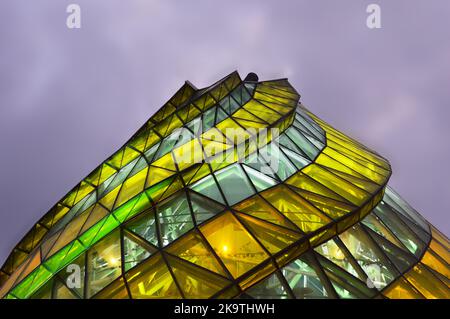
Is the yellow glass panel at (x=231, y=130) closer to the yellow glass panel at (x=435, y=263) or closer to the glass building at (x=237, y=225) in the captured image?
the glass building at (x=237, y=225)

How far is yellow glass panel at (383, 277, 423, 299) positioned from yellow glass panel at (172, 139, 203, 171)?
7527mm

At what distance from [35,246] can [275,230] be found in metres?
13.0

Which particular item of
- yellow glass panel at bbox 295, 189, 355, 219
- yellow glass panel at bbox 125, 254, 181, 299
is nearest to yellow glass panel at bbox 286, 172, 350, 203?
yellow glass panel at bbox 295, 189, 355, 219

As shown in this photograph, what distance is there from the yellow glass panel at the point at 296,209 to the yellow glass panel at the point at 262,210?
0.66ft

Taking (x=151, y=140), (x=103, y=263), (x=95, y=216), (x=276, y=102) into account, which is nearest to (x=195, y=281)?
(x=103, y=263)

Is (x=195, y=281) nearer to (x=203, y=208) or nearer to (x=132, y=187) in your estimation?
(x=203, y=208)

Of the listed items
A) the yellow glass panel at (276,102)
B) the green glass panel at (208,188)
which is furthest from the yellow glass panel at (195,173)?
the yellow glass panel at (276,102)

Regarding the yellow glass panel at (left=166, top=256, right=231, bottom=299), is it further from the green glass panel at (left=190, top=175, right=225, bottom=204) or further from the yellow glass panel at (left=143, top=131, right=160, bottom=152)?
the yellow glass panel at (left=143, top=131, right=160, bottom=152)

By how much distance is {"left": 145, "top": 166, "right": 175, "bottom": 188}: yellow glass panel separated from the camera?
15.9m

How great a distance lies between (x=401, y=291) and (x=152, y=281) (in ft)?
23.6

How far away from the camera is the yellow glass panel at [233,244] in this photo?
12148 mm
